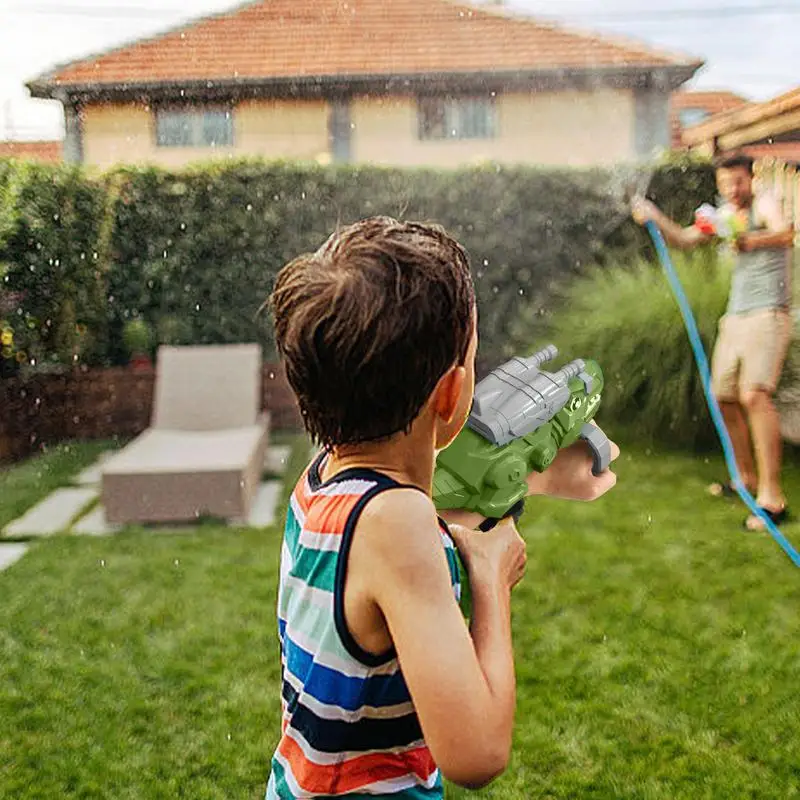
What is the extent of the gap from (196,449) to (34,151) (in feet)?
7.74

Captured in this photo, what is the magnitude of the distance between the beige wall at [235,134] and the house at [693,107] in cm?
217

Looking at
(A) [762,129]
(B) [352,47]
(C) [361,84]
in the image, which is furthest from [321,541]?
(B) [352,47]

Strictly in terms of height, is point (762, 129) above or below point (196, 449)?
above

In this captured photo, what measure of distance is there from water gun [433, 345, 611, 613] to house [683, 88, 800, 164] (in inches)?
166

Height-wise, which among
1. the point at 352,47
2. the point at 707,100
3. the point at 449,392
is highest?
the point at 352,47

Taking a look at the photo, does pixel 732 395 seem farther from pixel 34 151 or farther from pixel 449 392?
pixel 34 151

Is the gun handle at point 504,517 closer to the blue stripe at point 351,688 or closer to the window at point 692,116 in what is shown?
the blue stripe at point 351,688

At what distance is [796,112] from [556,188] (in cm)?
140

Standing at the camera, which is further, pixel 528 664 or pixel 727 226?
pixel 727 226

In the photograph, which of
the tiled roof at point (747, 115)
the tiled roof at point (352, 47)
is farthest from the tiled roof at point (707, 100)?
the tiled roof at point (747, 115)

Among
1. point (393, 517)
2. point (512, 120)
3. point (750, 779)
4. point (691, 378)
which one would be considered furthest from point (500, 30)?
point (393, 517)

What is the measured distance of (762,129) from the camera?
467cm

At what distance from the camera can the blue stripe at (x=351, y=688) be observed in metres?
0.60

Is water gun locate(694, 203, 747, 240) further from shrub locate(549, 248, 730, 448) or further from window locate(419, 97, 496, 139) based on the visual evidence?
window locate(419, 97, 496, 139)
